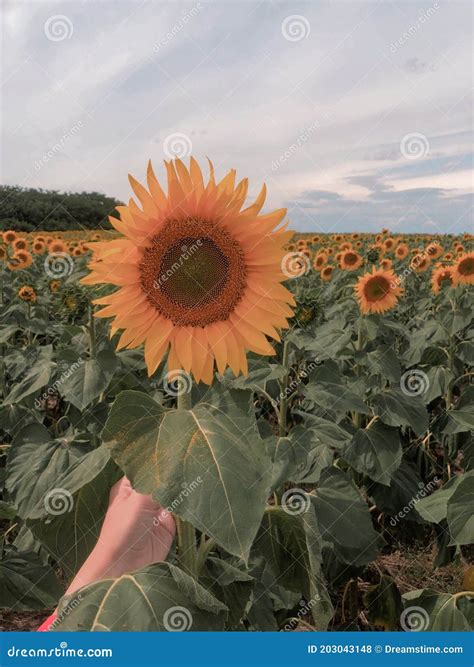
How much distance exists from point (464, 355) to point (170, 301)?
3.94m

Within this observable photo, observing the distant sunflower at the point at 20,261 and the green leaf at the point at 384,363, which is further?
the distant sunflower at the point at 20,261

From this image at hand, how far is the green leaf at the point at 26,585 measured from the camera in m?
1.93

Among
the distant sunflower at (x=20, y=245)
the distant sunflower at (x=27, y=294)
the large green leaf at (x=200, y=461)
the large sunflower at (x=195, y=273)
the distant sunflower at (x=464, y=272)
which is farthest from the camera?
the distant sunflower at (x=20, y=245)

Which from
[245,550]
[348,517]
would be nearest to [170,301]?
[245,550]

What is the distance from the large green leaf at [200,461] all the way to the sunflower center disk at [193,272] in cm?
23

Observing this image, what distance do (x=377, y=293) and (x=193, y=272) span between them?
3.64 metres

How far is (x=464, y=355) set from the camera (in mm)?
4805

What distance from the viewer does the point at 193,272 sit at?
1.38 meters

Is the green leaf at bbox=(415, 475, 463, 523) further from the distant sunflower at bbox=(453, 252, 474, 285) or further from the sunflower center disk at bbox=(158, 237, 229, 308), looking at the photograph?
the distant sunflower at bbox=(453, 252, 474, 285)

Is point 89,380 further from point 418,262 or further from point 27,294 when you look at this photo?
point 418,262

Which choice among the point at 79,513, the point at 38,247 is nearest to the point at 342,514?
the point at 79,513

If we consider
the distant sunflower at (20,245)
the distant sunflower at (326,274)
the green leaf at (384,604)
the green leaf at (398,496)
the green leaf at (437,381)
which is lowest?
the green leaf at (384,604)

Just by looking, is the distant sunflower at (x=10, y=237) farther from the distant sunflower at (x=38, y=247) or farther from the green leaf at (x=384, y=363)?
the green leaf at (x=384, y=363)

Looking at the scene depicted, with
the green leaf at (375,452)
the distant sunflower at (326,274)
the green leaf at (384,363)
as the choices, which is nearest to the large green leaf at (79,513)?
the green leaf at (375,452)
